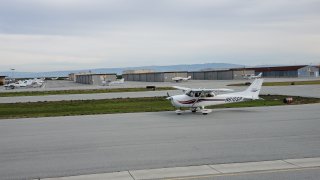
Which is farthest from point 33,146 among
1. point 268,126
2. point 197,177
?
point 268,126

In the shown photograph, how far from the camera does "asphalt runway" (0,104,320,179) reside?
11664 millimetres

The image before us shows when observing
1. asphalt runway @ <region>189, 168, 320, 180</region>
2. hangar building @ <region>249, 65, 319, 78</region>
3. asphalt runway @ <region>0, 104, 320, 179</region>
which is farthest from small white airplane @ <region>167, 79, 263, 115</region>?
hangar building @ <region>249, 65, 319, 78</region>

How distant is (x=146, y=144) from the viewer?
1485cm

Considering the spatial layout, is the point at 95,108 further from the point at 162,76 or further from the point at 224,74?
the point at 224,74

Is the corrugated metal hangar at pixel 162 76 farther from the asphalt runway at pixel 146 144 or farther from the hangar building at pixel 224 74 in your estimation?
the asphalt runway at pixel 146 144

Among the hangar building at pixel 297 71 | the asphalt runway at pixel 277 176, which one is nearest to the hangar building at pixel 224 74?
the hangar building at pixel 297 71

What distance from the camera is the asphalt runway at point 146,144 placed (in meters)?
11.7

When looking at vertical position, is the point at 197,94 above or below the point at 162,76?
below

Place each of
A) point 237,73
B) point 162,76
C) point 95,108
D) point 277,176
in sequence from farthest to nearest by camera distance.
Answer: point 237,73
point 162,76
point 95,108
point 277,176

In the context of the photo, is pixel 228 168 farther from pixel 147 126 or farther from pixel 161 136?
pixel 147 126

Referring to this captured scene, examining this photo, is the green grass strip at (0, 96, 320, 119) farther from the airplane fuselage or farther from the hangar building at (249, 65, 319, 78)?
the hangar building at (249, 65, 319, 78)

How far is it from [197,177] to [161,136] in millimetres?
7022

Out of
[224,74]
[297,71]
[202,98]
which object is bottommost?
[202,98]

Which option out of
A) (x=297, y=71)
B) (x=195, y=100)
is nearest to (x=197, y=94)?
(x=195, y=100)
